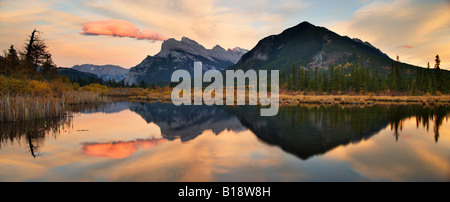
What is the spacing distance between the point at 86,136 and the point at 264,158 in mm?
13815

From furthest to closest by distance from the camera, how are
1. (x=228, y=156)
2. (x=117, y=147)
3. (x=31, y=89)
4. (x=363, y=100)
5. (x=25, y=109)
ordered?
1. (x=363, y=100)
2. (x=31, y=89)
3. (x=25, y=109)
4. (x=117, y=147)
5. (x=228, y=156)

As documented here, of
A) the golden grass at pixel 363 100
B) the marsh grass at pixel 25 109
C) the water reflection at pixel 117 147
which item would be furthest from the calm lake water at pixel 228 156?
the golden grass at pixel 363 100

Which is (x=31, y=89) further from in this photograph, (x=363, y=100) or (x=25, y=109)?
(x=363, y=100)

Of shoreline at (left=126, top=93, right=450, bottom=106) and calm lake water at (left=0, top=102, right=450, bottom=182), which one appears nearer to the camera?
calm lake water at (left=0, top=102, right=450, bottom=182)

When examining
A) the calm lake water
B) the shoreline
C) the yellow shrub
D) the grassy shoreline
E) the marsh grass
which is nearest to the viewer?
the calm lake water

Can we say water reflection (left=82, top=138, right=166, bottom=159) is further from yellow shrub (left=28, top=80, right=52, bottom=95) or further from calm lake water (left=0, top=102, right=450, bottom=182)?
yellow shrub (left=28, top=80, right=52, bottom=95)

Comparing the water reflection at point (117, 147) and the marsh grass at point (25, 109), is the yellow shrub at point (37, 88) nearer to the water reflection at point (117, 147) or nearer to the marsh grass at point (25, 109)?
the marsh grass at point (25, 109)

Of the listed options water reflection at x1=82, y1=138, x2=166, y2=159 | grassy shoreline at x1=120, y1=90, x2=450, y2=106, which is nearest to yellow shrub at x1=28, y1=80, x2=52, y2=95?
water reflection at x1=82, y1=138, x2=166, y2=159

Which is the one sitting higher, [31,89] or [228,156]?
[31,89]

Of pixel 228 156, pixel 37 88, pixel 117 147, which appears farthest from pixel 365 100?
pixel 37 88

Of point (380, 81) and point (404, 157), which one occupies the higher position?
point (380, 81)

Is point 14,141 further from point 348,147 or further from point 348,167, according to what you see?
point 348,147
